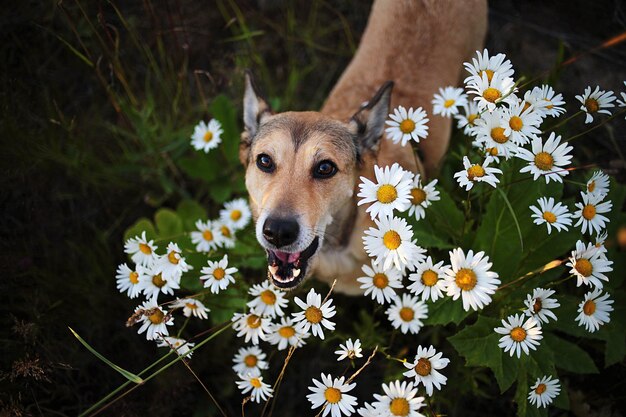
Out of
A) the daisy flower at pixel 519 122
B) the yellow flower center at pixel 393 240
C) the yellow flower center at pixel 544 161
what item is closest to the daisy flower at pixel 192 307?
the yellow flower center at pixel 393 240

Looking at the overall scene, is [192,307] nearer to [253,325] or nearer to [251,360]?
[253,325]

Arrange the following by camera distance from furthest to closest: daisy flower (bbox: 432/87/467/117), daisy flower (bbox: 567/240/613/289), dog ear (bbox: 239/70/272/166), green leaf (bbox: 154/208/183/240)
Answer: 1. green leaf (bbox: 154/208/183/240)
2. dog ear (bbox: 239/70/272/166)
3. daisy flower (bbox: 432/87/467/117)
4. daisy flower (bbox: 567/240/613/289)

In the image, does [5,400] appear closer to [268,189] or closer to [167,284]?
[167,284]

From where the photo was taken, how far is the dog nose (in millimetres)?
2738

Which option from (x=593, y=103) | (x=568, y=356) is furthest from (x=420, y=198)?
(x=568, y=356)

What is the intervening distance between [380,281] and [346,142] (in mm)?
1061

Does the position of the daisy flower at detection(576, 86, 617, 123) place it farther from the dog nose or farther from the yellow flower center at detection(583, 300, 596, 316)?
the dog nose

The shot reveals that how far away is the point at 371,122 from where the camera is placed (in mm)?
3428

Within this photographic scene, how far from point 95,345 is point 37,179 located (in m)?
1.46

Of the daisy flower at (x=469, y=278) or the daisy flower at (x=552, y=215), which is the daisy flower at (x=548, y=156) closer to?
the daisy flower at (x=552, y=215)

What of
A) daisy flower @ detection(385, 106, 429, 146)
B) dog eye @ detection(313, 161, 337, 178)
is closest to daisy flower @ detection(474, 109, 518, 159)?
daisy flower @ detection(385, 106, 429, 146)

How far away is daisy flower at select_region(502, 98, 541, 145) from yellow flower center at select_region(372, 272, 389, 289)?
1.02 meters

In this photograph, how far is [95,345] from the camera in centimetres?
378

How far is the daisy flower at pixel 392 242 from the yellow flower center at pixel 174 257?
1104 millimetres
